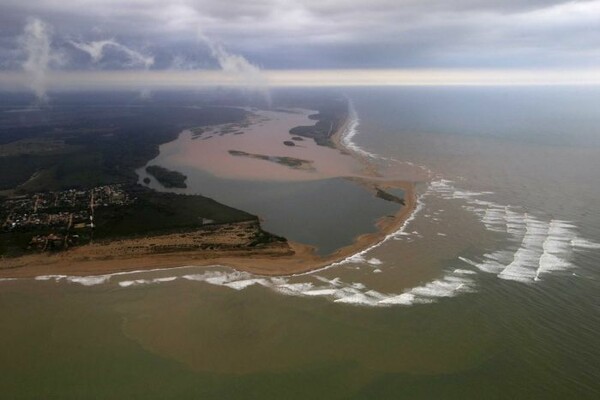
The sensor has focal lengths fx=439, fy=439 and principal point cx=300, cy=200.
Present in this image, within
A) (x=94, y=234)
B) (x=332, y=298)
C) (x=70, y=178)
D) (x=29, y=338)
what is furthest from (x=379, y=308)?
(x=70, y=178)

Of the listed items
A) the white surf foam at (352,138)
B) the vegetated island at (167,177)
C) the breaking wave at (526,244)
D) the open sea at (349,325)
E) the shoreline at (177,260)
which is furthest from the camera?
the white surf foam at (352,138)

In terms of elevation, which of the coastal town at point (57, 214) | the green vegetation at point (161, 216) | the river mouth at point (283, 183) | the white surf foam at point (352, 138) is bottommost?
the coastal town at point (57, 214)

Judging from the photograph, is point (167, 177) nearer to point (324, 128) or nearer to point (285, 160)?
point (285, 160)

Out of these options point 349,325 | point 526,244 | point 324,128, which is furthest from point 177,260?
point 324,128

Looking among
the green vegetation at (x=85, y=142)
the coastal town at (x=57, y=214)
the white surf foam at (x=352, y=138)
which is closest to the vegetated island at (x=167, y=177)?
the green vegetation at (x=85, y=142)

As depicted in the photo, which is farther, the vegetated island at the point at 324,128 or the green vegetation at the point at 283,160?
the vegetated island at the point at 324,128

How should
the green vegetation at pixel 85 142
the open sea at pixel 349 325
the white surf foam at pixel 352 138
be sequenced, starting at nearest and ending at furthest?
the open sea at pixel 349 325, the green vegetation at pixel 85 142, the white surf foam at pixel 352 138

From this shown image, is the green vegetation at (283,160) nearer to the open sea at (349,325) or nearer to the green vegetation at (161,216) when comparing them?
the green vegetation at (161,216)

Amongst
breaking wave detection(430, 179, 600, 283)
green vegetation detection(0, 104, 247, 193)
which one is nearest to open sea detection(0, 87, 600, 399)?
breaking wave detection(430, 179, 600, 283)
